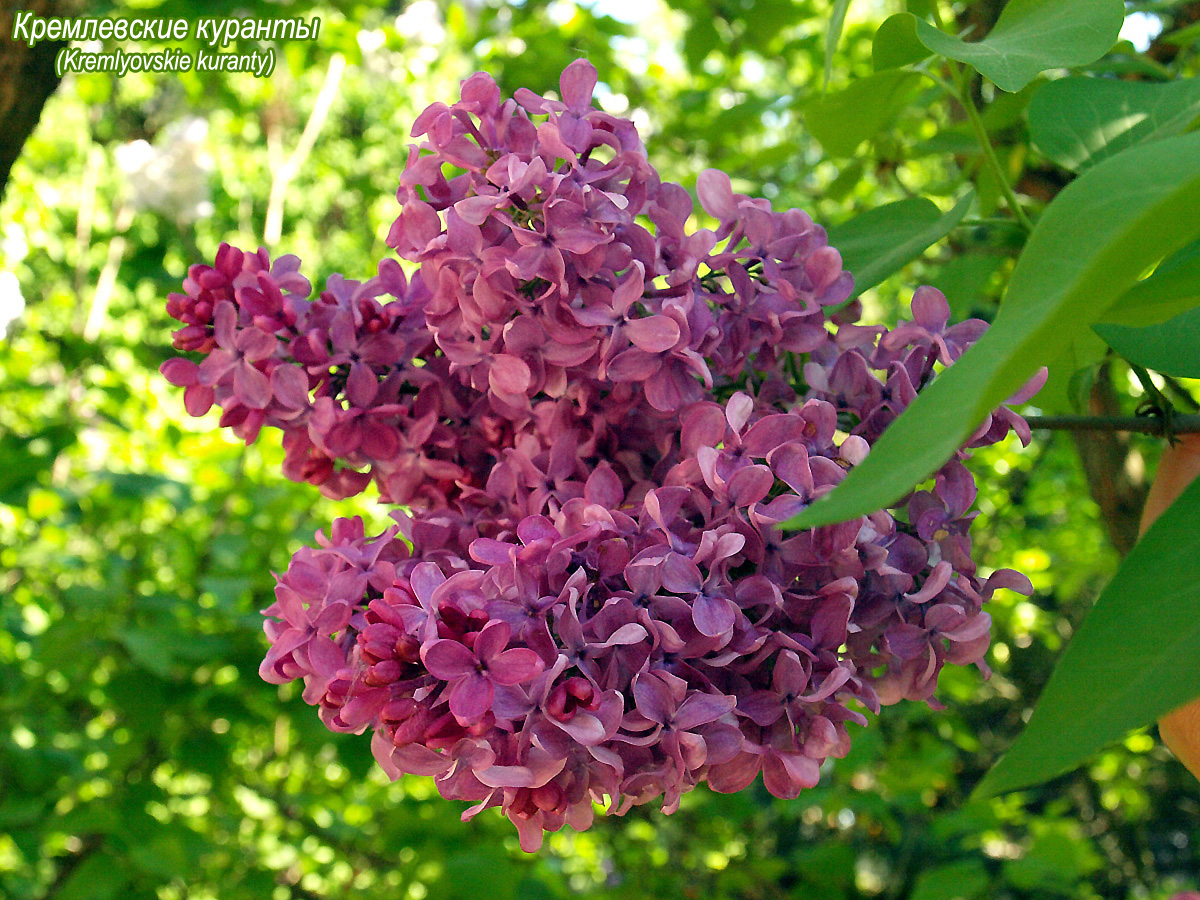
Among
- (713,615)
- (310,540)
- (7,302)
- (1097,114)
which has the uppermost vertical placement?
(1097,114)

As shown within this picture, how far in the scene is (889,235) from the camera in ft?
1.23

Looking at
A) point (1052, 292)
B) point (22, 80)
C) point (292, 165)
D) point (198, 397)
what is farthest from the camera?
point (292, 165)

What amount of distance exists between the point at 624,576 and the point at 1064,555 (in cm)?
136

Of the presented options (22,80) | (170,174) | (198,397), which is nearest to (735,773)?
(198,397)

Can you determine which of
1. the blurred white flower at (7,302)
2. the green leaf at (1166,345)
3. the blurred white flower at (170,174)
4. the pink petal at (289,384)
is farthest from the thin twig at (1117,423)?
the blurred white flower at (170,174)

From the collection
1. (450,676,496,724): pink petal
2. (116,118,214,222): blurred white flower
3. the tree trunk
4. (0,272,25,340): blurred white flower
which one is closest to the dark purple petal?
(450,676,496,724): pink petal

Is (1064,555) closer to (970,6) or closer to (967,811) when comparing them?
(967,811)

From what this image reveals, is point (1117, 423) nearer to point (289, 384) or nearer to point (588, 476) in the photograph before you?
point (588, 476)

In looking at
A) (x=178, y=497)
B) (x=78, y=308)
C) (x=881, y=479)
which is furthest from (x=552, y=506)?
(x=78, y=308)

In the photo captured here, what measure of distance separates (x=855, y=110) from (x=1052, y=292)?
0.27m

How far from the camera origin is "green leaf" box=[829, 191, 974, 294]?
0.35 meters

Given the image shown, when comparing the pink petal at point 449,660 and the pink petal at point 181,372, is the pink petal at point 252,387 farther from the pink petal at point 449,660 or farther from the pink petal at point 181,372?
the pink petal at point 449,660

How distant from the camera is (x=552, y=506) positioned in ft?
0.93

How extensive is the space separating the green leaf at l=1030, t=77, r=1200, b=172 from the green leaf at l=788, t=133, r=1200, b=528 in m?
0.22
